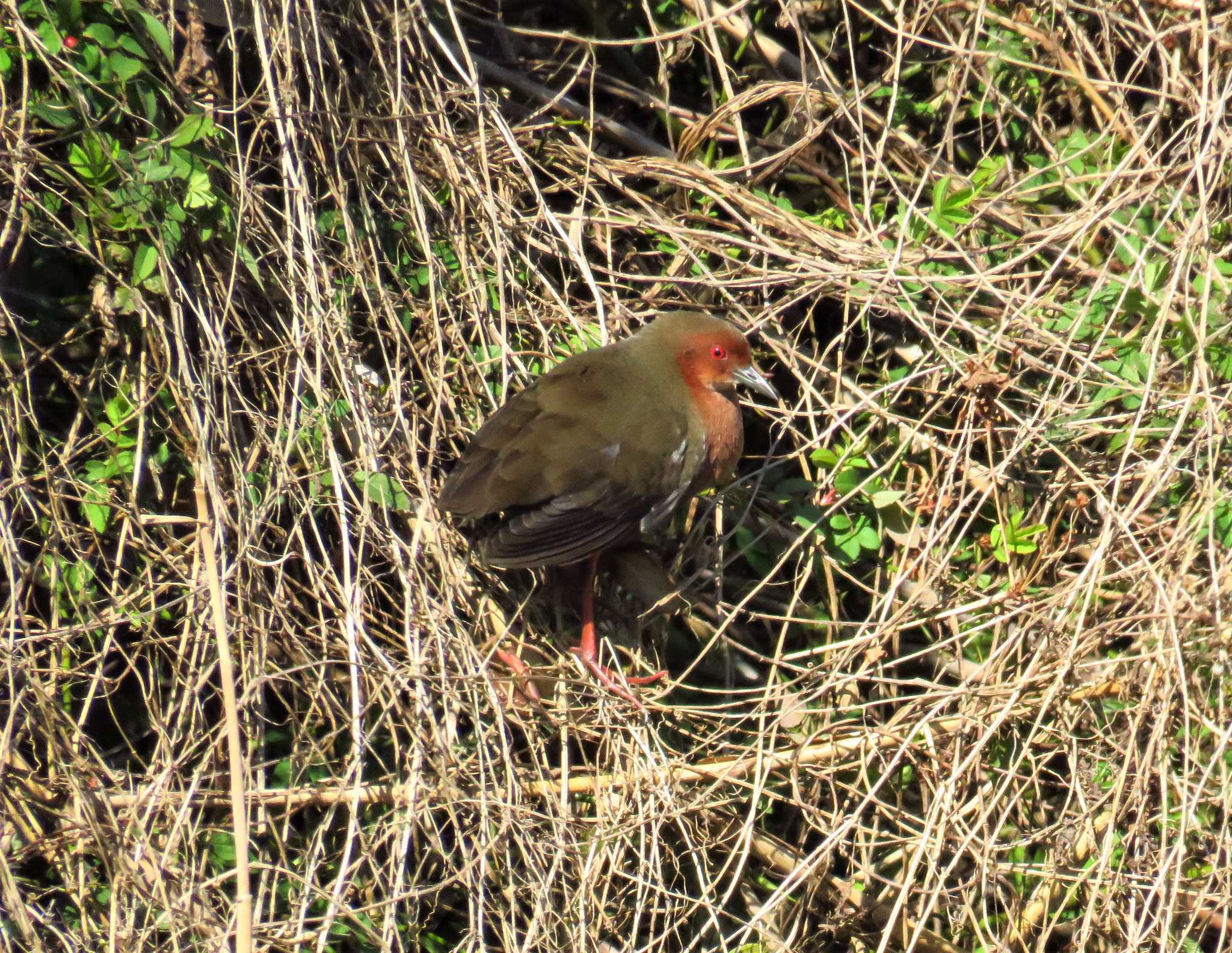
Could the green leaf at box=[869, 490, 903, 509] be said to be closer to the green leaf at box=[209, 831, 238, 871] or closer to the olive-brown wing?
the olive-brown wing

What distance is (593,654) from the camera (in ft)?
12.4

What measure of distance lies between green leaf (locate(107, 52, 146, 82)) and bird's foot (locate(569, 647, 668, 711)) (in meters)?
1.93

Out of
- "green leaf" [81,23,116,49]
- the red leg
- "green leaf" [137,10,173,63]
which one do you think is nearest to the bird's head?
the red leg

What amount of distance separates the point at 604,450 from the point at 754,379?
1.82 ft

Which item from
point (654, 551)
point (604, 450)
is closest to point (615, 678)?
point (654, 551)

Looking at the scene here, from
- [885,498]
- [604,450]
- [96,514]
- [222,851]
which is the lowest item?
[222,851]

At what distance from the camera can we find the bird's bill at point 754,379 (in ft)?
13.2

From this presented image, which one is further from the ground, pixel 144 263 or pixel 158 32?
pixel 158 32

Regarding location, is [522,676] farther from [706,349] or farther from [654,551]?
[706,349]

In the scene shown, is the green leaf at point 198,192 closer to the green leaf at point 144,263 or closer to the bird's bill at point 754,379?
the green leaf at point 144,263

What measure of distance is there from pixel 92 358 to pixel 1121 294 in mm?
2973

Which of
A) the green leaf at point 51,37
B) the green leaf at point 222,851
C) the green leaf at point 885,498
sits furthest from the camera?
the green leaf at point 885,498

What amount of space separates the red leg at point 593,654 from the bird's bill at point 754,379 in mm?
708

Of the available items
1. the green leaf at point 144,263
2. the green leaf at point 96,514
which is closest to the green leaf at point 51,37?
the green leaf at point 144,263
